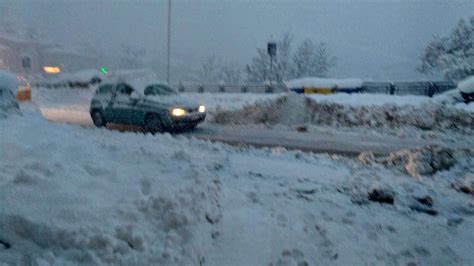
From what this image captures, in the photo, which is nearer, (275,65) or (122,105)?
(122,105)

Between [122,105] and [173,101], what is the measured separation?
1.91 m

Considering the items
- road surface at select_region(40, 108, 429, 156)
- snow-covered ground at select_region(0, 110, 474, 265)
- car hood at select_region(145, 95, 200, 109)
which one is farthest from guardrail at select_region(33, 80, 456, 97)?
snow-covered ground at select_region(0, 110, 474, 265)

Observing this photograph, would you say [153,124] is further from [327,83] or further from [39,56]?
[39,56]

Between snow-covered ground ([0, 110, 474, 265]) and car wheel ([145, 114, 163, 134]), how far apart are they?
6.74 metres

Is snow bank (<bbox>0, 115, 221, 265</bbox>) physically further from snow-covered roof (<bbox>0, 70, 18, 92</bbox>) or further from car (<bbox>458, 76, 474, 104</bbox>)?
car (<bbox>458, 76, 474, 104</bbox>)

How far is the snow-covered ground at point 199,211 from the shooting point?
404cm

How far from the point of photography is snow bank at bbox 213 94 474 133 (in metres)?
15.8

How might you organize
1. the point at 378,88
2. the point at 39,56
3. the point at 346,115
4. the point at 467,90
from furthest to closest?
the point at 39,56
the point at 378,88
the point at 467,90
the point at 346,115

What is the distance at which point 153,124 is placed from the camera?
14.4 metres

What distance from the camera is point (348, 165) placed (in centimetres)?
877

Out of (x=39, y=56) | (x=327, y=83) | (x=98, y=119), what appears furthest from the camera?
(x=39, y=56)

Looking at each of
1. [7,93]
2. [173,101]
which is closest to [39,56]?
[173,101]

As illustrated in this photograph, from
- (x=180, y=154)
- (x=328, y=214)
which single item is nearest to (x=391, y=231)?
(x=328, y=214)

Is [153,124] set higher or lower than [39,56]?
lower
